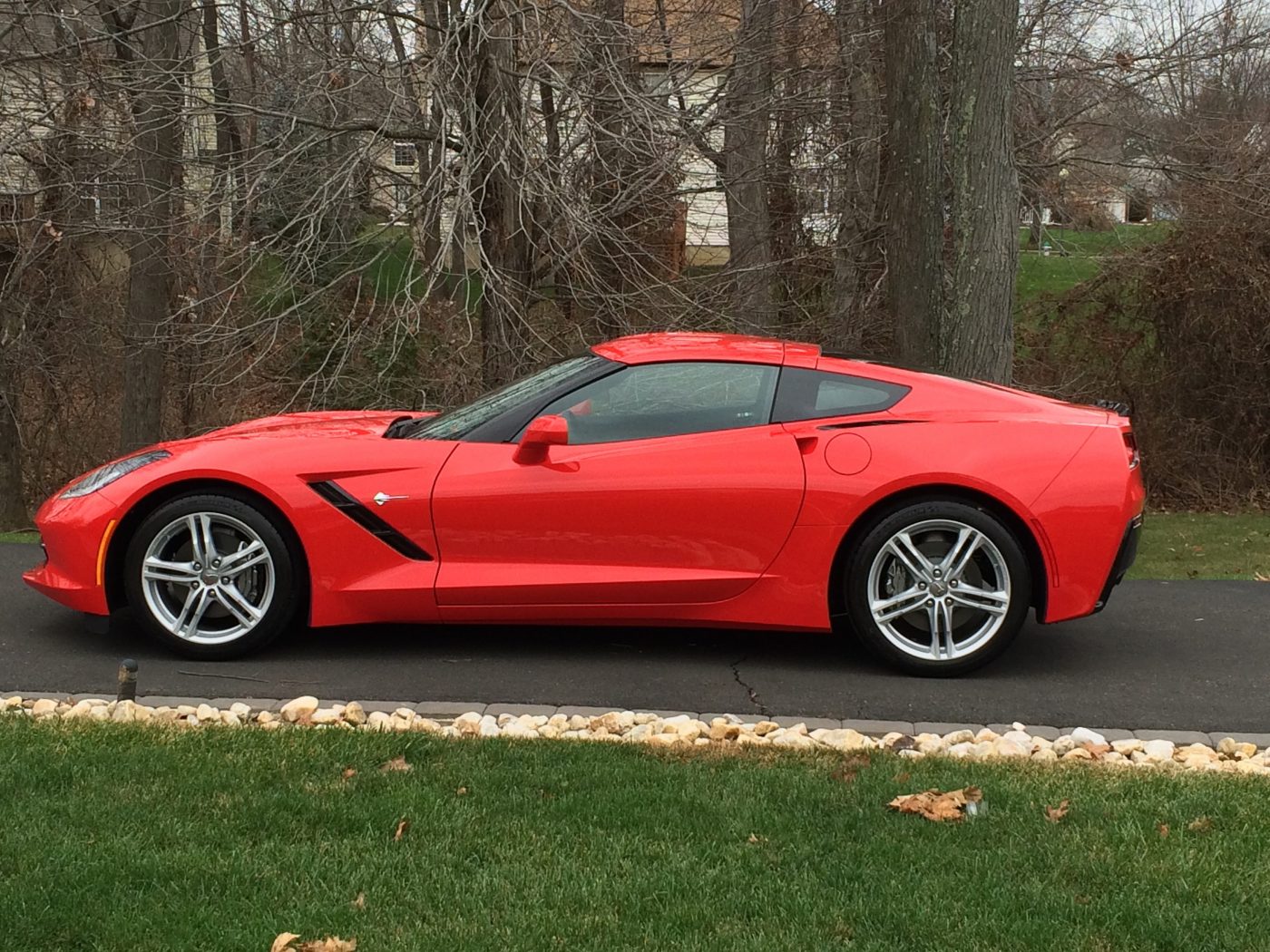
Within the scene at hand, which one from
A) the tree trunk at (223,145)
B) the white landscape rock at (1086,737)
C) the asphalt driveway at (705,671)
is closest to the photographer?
the white landscape rock at (1086,737)

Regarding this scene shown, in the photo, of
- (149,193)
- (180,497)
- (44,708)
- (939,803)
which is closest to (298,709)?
(44,708)

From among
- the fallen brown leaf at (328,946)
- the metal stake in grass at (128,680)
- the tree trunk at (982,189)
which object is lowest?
the fallen brown leaf at (328,946)

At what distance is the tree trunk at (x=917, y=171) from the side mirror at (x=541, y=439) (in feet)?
15.8

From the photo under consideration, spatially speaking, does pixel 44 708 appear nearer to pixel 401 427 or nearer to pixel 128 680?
pixel 128 680

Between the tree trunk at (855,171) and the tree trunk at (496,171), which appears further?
the tree trunk at (855,171)

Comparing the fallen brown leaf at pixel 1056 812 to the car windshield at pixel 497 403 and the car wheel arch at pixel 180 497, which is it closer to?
the car windshield at pixel 497 403

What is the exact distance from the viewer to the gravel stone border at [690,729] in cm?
449

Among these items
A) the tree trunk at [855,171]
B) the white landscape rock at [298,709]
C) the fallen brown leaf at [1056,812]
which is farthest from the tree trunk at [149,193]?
the fallen brown leaf at [1056,812]

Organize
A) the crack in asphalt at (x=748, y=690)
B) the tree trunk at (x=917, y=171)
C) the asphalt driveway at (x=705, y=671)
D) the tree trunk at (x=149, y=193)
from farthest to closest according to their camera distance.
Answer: the tree trunk at (x=149, y=193) → the tree trunk at (x=917, y=171) → the asphalt driveway at (x=705, y=671) → the crack in asphalt at (x=748, y=690)

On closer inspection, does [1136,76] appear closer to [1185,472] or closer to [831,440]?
[1185,472]

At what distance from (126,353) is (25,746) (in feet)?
37.7

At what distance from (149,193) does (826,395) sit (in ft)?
28.9

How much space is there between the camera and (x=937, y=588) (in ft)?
18.3

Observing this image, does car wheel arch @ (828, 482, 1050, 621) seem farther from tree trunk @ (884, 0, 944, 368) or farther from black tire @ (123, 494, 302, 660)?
tree trunk @ (884, 0, 944, 368)
